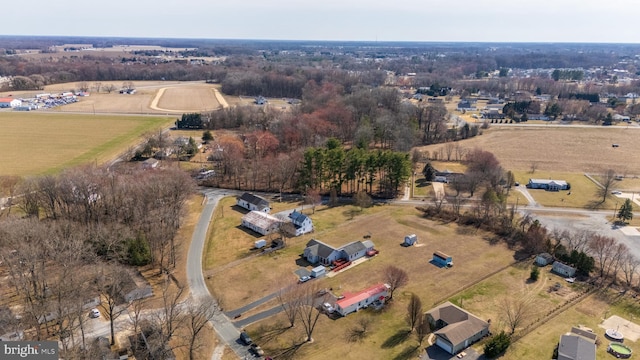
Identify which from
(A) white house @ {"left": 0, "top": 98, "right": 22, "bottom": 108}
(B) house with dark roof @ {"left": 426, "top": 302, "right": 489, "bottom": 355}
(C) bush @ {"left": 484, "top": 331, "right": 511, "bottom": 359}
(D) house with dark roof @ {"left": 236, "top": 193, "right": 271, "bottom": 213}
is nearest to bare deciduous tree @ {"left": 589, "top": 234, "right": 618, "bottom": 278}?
(B) house with dark roof @ {"left": 426, "top": 302, "right": 489, "bottom": 355}

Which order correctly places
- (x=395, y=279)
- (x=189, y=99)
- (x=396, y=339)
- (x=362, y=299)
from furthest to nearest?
(x=189, y=99), (x=395, y=279), (x=362, y=299), (x=396, y=339)

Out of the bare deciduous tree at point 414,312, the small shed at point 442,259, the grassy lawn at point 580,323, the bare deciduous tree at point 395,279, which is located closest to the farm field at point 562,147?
the small shed at point 442,259

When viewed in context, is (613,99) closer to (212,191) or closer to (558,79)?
(558,79)

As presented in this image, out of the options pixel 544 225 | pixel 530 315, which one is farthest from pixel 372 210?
pixel 530 315

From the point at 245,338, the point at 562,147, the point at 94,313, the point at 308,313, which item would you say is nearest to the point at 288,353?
the point at 245,338

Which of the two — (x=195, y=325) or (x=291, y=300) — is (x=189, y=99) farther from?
(x=195, y=325)

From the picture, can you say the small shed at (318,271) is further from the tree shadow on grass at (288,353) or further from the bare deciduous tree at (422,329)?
the bare deciduous tree at (422,329)
